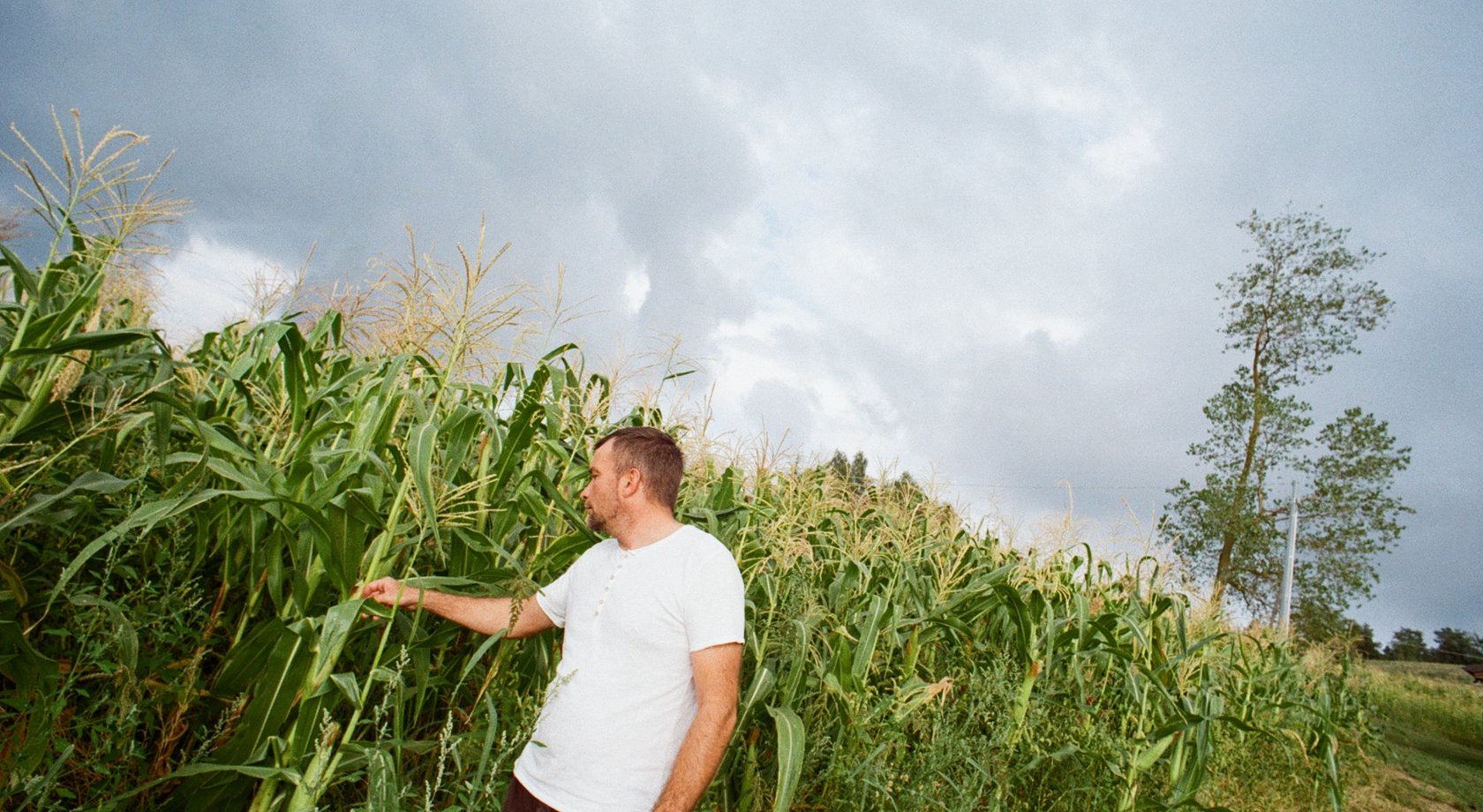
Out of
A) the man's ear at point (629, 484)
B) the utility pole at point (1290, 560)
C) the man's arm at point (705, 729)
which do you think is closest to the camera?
the man's arm at point (705, 729)

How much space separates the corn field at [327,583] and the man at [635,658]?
0.16 metres

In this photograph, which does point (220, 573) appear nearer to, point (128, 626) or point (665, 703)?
point (128, 626)

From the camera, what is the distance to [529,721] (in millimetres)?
2279

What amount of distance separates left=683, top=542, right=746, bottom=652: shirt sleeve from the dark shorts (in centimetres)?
63

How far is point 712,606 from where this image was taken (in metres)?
2.10

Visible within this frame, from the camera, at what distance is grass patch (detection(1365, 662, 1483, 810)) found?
334 inches

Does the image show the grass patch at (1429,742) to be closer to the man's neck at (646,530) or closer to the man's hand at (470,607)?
the man's neck at (646,530)

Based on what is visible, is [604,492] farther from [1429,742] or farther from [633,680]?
[1429,742]

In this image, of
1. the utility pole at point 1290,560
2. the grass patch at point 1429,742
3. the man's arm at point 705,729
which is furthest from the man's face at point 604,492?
the utility pole at point 1290,560

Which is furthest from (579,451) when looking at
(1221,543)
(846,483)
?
(1221,543)

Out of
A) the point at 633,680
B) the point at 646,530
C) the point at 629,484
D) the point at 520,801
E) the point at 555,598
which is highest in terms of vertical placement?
the point at 629,484

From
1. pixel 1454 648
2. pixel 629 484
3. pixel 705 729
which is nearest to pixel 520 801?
pixel 705 729

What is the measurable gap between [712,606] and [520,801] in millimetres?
827

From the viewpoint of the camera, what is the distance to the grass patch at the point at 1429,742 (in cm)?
848
